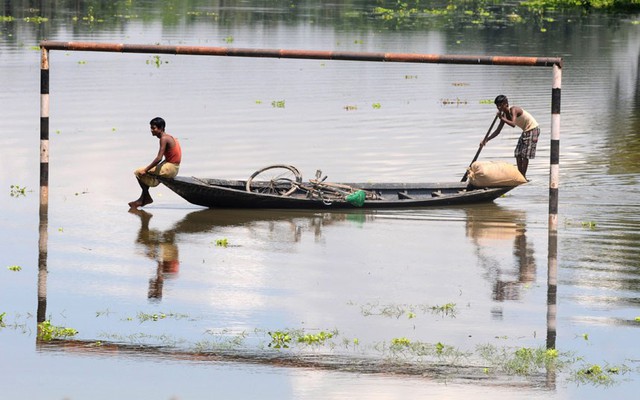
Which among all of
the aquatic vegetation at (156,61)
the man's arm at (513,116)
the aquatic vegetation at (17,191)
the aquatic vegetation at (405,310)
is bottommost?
the aquatic vegetation at (405,310)

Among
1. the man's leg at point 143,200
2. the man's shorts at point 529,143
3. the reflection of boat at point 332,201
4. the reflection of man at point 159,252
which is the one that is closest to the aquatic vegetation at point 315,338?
the reflection of man at point 159,252

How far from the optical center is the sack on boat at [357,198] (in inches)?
753

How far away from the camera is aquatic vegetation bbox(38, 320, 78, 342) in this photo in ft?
39.0

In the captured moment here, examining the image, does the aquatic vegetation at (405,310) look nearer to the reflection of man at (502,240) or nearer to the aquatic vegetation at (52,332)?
the reflection of man at (502,240)

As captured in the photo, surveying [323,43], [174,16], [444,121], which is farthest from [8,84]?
[174,16]

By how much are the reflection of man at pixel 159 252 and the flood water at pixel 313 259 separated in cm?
5

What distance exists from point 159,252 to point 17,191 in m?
5.31

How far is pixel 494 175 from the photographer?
19812mm

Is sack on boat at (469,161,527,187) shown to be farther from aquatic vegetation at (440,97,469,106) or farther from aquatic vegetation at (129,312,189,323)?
aquatic vegetation at (440,97,469,106)

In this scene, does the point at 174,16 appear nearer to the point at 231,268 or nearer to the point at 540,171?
the point at 540,171

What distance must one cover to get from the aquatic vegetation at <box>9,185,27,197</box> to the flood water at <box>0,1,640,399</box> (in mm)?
88

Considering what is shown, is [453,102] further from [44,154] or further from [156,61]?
[44,154]

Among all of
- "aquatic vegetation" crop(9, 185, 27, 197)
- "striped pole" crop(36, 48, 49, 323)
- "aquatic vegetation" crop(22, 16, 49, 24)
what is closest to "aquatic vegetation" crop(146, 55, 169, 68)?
"aquatic vegetation" crop(22, 16, 49, 24)

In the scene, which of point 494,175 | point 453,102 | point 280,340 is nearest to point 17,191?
point 494,175
